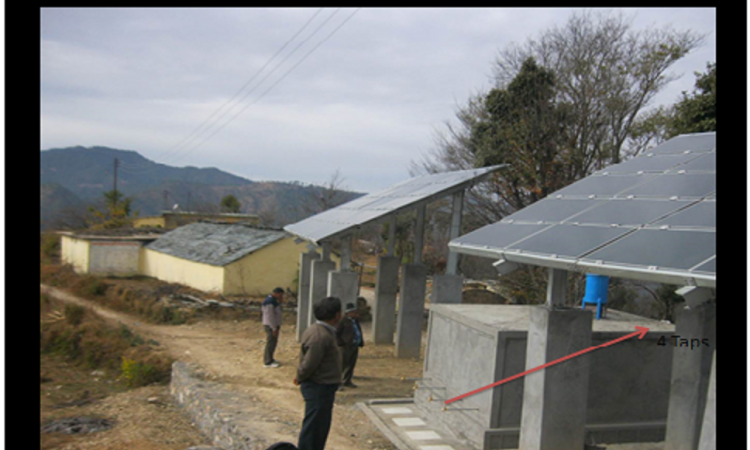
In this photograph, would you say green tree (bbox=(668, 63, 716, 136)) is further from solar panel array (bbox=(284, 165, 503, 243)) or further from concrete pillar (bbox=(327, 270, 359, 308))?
concrete pillar (bbox=(327, 270, 359, 308))

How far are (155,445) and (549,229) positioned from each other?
7.08m

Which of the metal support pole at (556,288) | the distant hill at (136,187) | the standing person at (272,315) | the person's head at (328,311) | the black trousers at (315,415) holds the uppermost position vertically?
the metal support pole at (556,288)

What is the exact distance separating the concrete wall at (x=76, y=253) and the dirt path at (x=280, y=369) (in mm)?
11851

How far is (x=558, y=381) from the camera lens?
6.43 m

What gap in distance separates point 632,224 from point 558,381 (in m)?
1.84

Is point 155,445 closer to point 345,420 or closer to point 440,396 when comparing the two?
point 345,420

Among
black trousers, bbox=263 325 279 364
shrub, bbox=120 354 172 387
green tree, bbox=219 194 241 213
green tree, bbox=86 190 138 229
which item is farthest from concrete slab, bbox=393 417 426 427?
green tree, bbox=219 194 241 213

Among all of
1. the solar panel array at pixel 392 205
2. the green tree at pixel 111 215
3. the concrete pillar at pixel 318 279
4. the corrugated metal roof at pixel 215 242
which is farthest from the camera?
the green tree at pixel 111 215

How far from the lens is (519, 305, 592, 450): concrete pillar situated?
6387mm

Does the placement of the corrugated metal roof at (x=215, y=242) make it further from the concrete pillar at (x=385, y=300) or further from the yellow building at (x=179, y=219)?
the yellow building at (x=179, y=219)

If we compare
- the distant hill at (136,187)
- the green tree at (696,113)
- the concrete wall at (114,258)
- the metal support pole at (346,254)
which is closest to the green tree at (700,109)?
the green tree at (696,113)

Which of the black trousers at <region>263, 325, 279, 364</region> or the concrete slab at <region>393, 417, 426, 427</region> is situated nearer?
the concrete slab at <region>393, 417, 426, 427</region>

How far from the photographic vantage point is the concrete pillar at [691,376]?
626cm
